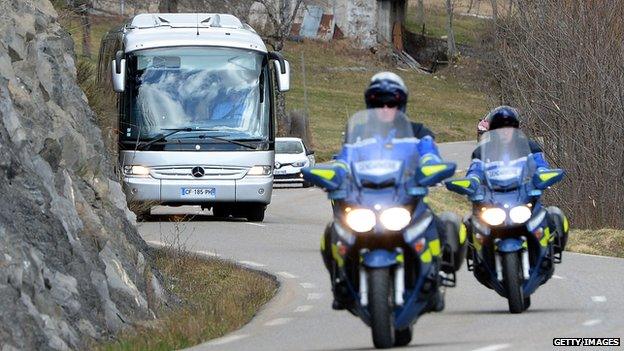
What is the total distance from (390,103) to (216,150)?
16353 mm

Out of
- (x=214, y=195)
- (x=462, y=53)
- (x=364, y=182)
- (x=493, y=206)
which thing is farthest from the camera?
(x=462, y=53)

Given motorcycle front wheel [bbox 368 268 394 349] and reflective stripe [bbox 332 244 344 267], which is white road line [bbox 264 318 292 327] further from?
motorcycle front wheel [bbox 368 268 394 349]

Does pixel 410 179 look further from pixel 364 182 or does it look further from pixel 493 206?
pixel 493 206

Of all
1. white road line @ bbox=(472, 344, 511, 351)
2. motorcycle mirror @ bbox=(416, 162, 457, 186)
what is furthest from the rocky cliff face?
white road line @ bbox=(472, 344, 511, 351)

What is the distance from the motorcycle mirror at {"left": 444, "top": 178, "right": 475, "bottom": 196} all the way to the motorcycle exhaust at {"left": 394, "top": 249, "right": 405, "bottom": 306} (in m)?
2.93

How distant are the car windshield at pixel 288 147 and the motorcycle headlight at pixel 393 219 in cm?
3483

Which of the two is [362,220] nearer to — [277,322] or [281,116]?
[277,322]

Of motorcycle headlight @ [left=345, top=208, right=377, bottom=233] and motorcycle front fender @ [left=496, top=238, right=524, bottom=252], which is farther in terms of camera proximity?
motorcycle front fender @ [left=496, top=238, right=524, bottom=252]

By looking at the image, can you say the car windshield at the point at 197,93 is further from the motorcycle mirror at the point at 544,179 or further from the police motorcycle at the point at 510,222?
the motorcycle mirror at the point at 544,179

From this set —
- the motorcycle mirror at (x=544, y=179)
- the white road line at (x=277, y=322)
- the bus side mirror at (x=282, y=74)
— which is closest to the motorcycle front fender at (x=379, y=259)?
the motorcycle mirror at (x=544, y=179)

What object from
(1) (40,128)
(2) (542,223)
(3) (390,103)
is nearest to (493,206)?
(2) (542,223)

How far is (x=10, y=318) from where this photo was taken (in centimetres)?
1132

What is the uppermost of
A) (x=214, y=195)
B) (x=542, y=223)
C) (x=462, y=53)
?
(x=542, y=223)

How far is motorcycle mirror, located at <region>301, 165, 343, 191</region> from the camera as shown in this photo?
10.8 metres
